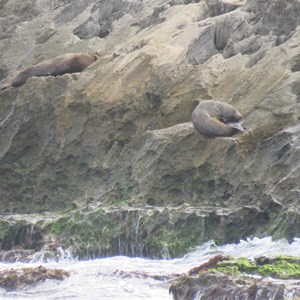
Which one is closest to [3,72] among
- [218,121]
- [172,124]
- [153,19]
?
[153,19]

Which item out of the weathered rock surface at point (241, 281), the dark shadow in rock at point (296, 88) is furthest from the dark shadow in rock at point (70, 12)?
the weathered rock surface at point (241, 281)

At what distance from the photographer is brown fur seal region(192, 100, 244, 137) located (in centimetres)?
2367

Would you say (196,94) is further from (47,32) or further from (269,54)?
(47,32)

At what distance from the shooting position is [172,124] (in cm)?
2545

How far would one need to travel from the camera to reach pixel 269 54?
25.2m

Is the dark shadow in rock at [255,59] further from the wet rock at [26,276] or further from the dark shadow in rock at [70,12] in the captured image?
the dark shadow in rock at [70,12]

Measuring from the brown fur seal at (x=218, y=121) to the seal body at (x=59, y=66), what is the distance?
6.03 m

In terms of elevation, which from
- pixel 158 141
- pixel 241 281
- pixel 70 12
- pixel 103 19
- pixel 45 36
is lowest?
pixel 45 36

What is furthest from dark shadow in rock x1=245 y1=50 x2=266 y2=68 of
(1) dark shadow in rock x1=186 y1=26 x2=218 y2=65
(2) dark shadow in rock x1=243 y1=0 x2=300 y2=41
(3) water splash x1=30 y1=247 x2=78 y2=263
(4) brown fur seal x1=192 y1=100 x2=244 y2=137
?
(3) water splash x1=30 y1=247 x2=78 y2=263

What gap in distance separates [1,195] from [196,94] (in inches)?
208

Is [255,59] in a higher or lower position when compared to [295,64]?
lower

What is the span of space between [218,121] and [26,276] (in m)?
6.14

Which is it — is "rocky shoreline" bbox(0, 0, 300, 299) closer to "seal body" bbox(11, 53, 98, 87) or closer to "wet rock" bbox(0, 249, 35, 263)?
"wet rock" bbox(0, 249, 35, 263)

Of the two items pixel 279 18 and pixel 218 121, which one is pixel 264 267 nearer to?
pixel 218 121
